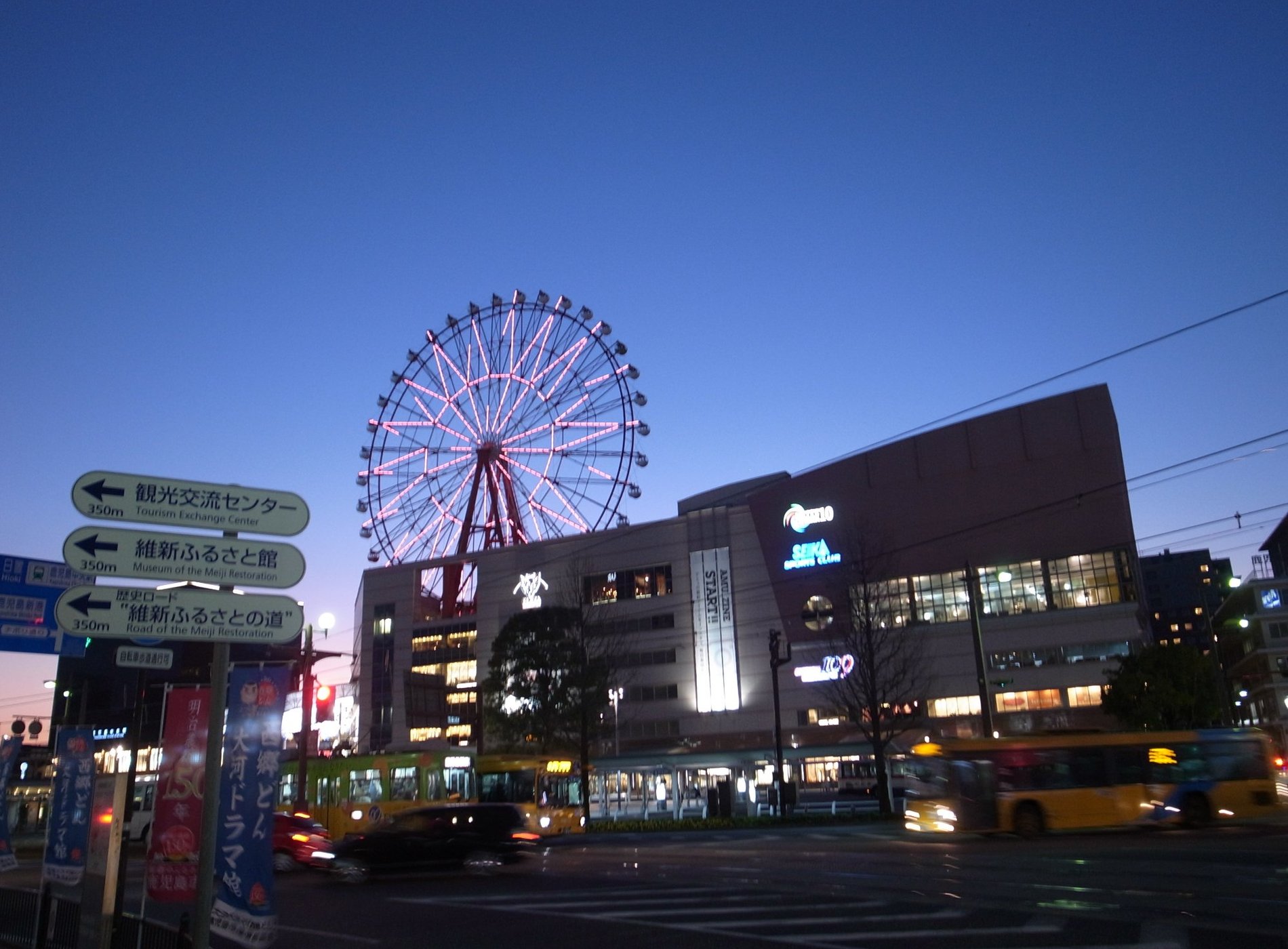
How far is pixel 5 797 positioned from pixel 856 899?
1440cm

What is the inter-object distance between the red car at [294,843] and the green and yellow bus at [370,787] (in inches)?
190

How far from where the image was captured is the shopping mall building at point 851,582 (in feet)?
187

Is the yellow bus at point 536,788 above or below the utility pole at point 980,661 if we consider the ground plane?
below

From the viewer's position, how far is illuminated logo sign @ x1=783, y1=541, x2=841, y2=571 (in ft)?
209

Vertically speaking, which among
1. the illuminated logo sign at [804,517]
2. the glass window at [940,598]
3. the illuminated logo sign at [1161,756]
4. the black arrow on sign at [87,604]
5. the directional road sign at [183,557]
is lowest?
the illuminated logo sign at [1161,756]

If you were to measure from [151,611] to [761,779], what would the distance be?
58.5 m

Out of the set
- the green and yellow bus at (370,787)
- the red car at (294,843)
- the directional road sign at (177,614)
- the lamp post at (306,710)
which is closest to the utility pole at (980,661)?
the green and yellow bus at (370,787)

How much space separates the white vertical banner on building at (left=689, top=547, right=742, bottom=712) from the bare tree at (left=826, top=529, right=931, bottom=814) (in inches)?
327

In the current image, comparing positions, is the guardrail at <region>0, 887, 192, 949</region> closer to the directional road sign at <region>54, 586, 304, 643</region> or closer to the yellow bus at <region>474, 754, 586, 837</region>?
the directional road sign at <region>54, 586, 304, 643</region>

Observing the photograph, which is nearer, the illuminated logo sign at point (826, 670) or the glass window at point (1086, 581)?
the illuminated logo sign at point (826, 670)

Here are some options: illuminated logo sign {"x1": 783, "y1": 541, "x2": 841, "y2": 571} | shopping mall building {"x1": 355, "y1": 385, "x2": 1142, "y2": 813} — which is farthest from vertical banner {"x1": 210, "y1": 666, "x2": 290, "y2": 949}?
illuminated logo sign {"x1": 783, "y1": 541, "x2": 841, "y2": 571}

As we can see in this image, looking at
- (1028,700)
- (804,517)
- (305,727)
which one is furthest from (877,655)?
(305,727)

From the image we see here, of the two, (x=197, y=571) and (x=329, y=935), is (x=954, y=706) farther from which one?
(x=197, y=571)

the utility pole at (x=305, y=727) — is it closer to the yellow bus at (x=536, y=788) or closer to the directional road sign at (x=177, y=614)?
the yellow bus at (x=536, y=788)
